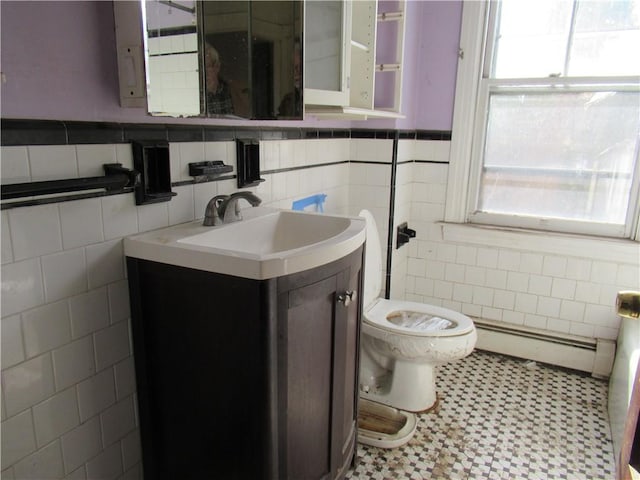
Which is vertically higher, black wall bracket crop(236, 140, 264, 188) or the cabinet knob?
black wall bracket crop(236, 140, 264, 188)

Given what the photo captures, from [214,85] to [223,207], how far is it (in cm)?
35

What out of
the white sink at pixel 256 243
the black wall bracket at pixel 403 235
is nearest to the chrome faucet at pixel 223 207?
the white sink at pixel 256 243

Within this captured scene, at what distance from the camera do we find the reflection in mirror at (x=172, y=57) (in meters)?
1.11

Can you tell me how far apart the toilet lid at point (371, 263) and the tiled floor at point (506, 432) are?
575mm

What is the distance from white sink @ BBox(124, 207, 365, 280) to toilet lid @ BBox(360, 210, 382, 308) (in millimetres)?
617

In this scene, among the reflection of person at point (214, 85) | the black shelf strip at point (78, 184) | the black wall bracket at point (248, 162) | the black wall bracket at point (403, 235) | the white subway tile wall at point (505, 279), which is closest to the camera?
the black shelf strip at point (78, 184)

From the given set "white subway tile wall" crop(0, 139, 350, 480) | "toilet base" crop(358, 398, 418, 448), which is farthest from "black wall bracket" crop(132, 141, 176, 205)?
"toilet base" crop(358, 398, 418, 448)

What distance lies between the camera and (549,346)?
2.47 m

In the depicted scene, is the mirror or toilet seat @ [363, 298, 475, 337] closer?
the mirror

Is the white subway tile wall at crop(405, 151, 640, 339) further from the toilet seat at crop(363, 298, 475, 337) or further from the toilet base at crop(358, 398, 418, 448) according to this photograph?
the toilet base at crop(358, 398, 418, 448)

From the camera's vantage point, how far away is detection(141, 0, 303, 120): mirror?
1.22 m

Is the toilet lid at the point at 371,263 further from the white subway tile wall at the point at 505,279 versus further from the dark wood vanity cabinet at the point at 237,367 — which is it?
the dark wood vanity cabinet at the point at 237,367

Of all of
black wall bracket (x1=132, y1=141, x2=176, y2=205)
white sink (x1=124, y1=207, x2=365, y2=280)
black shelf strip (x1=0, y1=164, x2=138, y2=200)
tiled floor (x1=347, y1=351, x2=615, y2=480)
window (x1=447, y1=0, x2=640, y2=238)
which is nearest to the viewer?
black shelf strip (x1=0, y1=164, x2=138, y2=200)

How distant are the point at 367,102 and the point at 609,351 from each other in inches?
68.2
